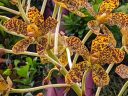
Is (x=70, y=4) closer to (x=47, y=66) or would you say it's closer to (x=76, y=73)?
(x=76, y=73)

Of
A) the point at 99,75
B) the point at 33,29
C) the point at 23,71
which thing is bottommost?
the point at 23,71

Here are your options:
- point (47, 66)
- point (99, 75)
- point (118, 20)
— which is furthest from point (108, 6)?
point (47, 66)

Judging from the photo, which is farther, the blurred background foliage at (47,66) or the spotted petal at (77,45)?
the blurred background foliage at (47,66)

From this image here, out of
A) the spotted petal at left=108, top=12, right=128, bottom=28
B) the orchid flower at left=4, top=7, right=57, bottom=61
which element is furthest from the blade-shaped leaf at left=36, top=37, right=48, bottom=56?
the spotted petal at left=108, top=12, right=128, bottom=28

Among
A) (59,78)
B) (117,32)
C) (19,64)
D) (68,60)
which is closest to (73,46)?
(68,60)

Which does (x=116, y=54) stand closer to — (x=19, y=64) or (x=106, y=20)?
(x=106, y=20)

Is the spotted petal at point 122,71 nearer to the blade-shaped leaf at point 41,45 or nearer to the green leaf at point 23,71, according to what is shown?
the blade-shaped leaf at point 41,45

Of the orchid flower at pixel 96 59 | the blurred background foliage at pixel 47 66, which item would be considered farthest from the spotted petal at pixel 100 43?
the blurred background foliage at pixel 47 66
